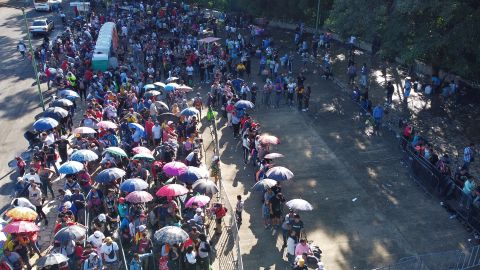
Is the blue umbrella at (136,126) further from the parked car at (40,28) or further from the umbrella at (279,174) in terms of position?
the parked car at (40,28)

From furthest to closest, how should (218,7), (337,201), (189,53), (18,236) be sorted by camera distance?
(218,7), (189,53), (337,201), (18,236)

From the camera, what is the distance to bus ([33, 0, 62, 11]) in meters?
49.9

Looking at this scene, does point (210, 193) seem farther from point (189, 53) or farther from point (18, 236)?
point (189, 53)

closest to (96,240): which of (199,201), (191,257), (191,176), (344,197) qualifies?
(191,257)

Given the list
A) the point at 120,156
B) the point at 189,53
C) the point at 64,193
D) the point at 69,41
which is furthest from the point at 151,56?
the point at 64,193

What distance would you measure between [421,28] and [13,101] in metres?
22.7

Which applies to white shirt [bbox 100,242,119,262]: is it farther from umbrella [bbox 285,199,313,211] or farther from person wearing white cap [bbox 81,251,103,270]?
umbrella [bbox 285,199,313,211]

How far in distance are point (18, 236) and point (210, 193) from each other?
5.59m

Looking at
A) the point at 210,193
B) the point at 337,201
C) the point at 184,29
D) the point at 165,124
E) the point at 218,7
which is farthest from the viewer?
the point at 218,7

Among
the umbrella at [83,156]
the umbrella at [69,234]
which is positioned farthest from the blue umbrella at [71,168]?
the umbrella at [69,234]

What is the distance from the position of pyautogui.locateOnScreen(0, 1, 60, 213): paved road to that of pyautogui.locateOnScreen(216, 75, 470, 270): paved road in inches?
365

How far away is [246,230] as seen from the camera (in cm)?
1634

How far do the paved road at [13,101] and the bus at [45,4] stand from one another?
23.5 ft

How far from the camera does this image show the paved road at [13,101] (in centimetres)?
2105
